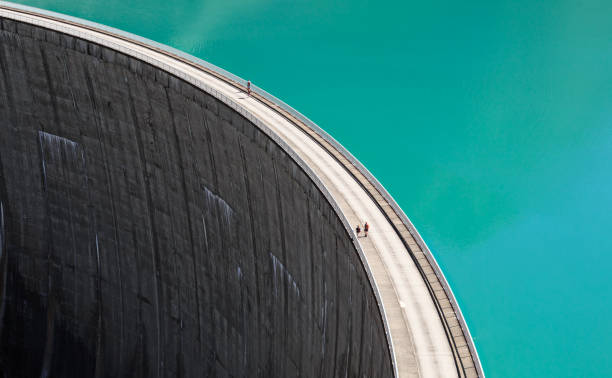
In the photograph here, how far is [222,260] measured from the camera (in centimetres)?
2745

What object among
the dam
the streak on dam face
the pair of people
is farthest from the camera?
the streak on dam face

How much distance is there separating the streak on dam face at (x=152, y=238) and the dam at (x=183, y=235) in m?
0.07

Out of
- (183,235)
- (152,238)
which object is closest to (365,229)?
(183,235)

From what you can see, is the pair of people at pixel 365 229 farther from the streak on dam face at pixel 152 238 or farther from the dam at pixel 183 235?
the streak on dam face at pixel 152 238

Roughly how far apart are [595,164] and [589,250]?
12.7ft

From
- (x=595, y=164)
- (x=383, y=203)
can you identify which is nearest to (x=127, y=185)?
(x=383, y=203)

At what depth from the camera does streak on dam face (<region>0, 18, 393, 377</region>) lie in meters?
Answer: 23.0

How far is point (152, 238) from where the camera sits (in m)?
30.5

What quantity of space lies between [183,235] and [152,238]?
2050mm

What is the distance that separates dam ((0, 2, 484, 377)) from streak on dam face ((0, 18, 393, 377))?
0.23ft

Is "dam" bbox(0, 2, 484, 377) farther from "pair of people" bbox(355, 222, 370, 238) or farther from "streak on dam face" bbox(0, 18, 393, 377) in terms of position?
"pair of people" bbox(355, 222, 370, 238)

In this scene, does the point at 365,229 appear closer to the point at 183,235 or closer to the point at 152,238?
the point at 183,235

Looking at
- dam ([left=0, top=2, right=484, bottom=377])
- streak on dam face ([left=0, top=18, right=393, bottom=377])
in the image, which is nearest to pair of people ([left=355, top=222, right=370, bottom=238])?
dam ([left=0, top=2, right=484, bottom=377])

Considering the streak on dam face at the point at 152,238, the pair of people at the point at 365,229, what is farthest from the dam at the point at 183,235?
the pair of people at the point at 365,229
